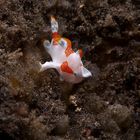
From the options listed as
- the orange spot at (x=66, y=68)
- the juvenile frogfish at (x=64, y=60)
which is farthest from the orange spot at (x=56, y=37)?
the orange spot at (x=66, y=68)

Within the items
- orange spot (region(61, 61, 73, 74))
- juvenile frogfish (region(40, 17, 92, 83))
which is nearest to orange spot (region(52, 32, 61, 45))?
juvenile frogfish (region(40, 17, 92, 83))

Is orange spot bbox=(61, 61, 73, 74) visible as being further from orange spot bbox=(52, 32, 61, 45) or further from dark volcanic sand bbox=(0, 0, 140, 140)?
orange spot bbox=(52, 32, 61, 45)

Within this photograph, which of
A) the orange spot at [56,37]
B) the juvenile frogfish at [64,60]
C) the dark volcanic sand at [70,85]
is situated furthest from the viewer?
the orange spot at [56,37]

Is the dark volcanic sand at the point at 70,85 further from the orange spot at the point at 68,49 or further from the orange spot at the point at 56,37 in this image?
the orange spot at the point at 68,49

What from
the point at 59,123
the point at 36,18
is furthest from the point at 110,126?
the point at 36,18

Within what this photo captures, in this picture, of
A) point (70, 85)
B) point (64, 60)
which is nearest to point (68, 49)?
point (64, 60)

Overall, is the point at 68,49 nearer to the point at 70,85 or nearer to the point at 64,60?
the point at 64,60

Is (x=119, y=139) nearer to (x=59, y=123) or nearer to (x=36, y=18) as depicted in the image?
(x=59, y=123)
